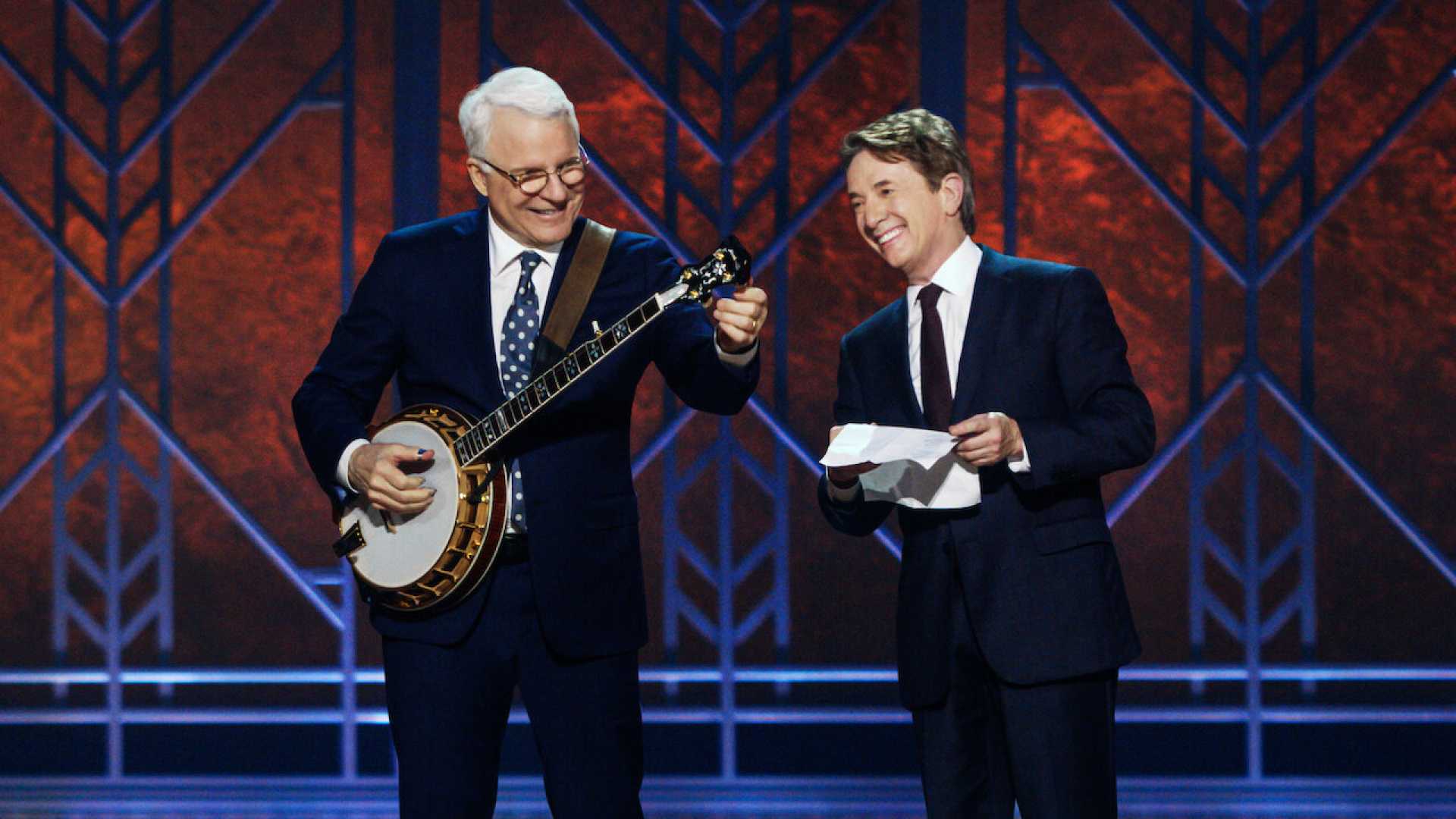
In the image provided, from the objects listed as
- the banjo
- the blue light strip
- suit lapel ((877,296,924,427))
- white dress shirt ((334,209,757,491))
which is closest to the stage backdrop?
the blue light strip

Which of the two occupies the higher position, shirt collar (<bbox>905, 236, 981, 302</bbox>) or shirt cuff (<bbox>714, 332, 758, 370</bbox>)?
shirt collar (<bbox>905, 236, 981, 302</bbox>)

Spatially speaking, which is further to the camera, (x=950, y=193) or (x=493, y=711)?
(x=950, y=193)

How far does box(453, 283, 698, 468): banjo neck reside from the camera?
2090 millimetres

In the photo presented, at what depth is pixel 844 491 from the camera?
225 cm

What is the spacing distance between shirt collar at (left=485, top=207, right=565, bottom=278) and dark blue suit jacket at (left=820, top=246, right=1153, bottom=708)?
562 millimetres

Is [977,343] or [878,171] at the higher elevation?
[878,171]

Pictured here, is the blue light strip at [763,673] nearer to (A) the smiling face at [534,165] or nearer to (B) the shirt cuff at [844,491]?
(B) the shirt cuff at [844,491]

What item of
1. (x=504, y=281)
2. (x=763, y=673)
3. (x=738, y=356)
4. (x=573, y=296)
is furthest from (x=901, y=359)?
(x=763, y=673)

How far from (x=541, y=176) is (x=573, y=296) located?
18 centimetres

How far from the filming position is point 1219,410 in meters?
4.66

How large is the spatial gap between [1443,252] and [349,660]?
3299mm

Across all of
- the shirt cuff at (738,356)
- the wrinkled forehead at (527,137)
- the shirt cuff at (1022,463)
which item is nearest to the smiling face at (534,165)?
the wrinkled forehead at (527,137)

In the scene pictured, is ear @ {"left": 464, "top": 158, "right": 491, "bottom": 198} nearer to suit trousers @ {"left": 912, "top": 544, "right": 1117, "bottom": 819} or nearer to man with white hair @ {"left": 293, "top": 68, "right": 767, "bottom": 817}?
man with white hair @ {"left": 293, "top": 68, "right": 767, "bottom": 817}

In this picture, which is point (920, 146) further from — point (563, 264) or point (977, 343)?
point (563, 264)
